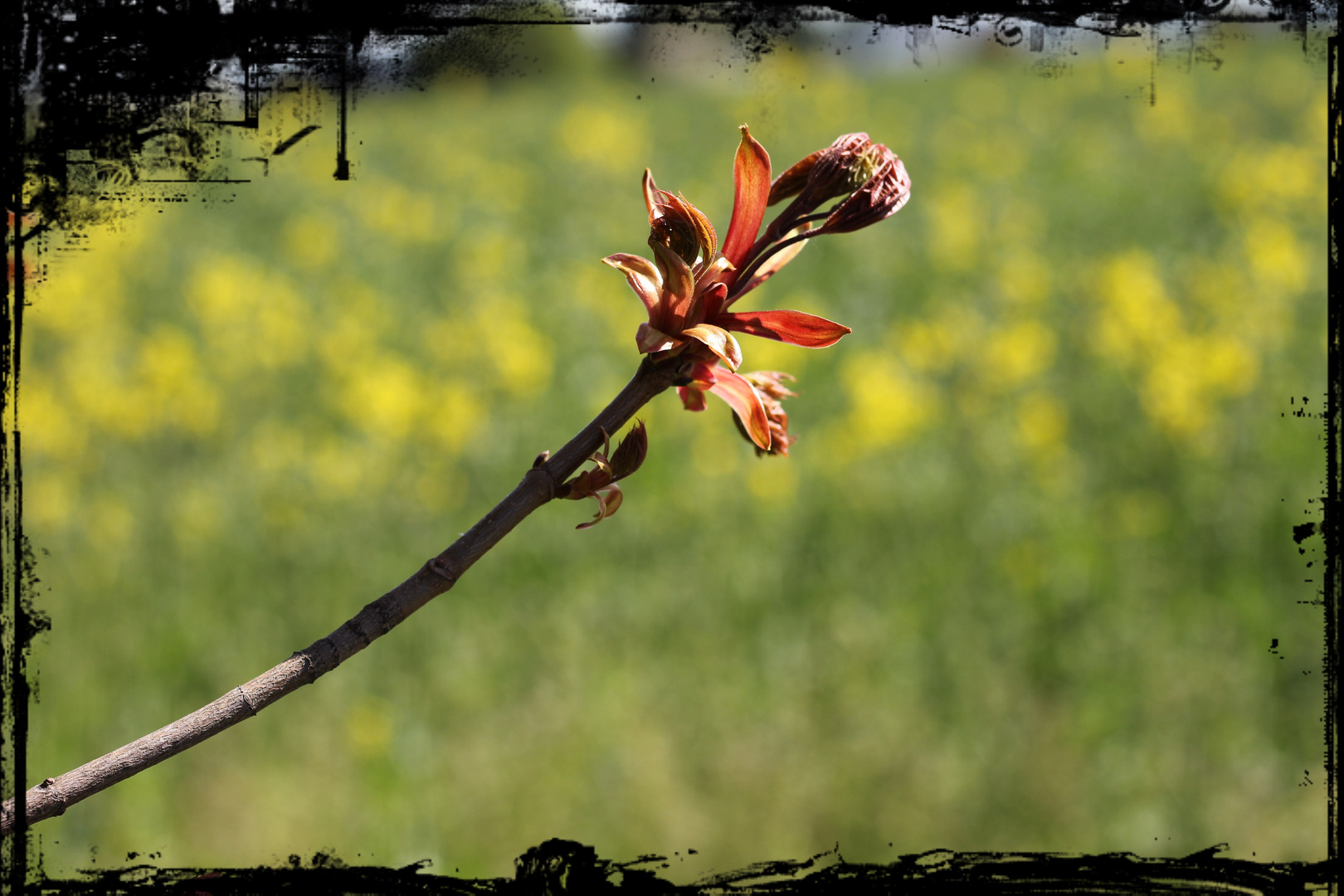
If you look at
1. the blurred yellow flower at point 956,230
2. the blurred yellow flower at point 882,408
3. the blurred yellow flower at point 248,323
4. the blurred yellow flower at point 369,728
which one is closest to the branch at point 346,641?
the blurred yellow flower at point 369,728

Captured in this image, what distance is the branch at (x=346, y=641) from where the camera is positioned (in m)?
0.41

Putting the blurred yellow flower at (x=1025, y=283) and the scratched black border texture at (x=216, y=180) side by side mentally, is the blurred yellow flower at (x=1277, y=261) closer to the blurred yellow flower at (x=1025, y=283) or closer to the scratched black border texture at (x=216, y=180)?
the blurred yellow flower at (x=1025, y=283)

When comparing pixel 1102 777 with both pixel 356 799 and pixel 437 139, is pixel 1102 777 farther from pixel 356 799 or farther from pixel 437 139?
pixel 437 139

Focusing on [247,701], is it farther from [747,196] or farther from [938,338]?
[938,338]

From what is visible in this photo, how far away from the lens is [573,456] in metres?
0.48

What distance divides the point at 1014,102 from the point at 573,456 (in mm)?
9629

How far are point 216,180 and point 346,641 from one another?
54 cm

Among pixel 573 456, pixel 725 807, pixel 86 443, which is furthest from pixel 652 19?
pixel 86 443

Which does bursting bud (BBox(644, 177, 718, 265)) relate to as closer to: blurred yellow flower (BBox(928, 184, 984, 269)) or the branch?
the branch

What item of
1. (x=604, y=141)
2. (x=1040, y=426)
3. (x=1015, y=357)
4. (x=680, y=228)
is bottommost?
(x=680, y=228)

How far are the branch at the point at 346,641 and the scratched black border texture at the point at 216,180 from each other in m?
0.05

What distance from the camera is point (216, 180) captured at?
0.83 metres

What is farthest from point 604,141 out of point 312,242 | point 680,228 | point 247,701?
point 247,701

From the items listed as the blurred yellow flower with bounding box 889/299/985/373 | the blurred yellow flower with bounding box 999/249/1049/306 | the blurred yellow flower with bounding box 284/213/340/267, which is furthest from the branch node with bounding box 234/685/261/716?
the blurred yellow flower with bounding box 284/213/340/267
